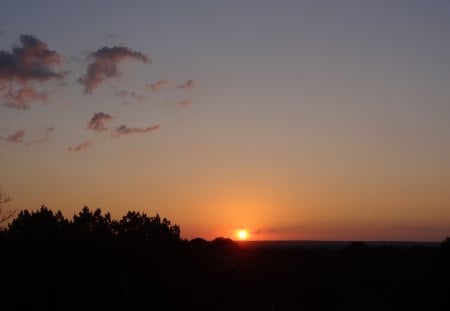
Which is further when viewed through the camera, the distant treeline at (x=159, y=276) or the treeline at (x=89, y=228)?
the treeline at (x=89, y=228)

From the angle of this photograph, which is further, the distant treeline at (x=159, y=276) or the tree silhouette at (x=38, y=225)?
the tree silhouette at (x=38, y=225)

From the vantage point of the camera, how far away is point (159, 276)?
32625mm

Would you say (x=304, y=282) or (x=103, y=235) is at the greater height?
(x=103, y=235)

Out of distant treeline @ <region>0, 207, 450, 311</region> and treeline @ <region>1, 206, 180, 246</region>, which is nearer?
distant treeline @ <region>0, 207, 450, 311</region>

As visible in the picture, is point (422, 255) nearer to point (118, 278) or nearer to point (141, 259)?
point (141, 259)

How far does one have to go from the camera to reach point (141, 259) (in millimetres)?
36344

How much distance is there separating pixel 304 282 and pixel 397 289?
6.63m

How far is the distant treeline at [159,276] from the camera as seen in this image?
96.3ft

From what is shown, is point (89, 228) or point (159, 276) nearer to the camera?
point (159, 276)

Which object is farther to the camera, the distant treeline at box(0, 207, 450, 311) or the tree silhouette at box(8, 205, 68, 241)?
the tree silhouette at box(8, 205, 68, 241)

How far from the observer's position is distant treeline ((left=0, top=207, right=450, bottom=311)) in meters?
29.3

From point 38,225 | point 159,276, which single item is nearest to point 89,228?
point 38,225

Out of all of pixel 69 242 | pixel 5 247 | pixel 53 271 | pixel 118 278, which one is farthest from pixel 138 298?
pixel 5 247

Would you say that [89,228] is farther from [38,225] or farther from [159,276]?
[159,276]
